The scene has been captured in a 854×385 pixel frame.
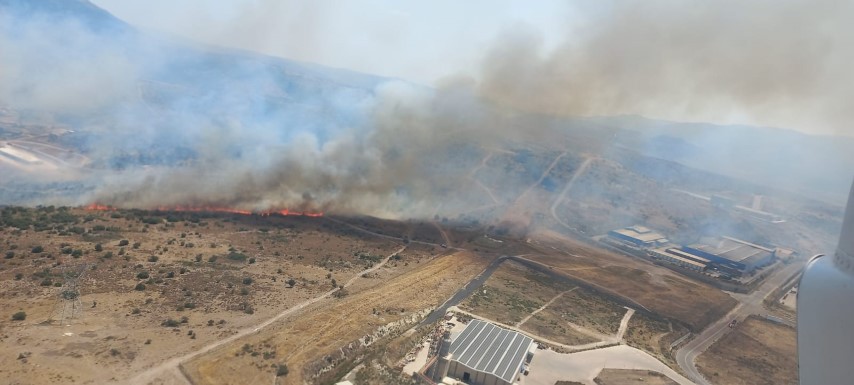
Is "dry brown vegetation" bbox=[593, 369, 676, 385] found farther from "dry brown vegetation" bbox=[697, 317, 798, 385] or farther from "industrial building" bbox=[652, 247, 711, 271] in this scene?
"industrial building" bbox=[652, 247, 711, 271]

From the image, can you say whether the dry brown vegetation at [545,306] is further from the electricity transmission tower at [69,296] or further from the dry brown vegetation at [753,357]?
the electricity transmission tower at [69,296]

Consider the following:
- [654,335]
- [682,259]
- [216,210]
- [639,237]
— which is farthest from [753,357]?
[216,210]

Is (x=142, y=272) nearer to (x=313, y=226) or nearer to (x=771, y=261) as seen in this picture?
(x=313, y=226)

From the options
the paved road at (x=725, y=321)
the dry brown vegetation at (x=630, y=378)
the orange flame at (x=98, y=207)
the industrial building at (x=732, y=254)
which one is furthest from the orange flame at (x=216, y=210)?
the industrial building at (x=732, y=254)

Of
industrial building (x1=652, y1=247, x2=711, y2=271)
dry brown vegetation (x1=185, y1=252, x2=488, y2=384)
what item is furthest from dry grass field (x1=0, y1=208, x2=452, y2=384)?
industrial building (x1=652, y1=247, x2=711, y2=271)

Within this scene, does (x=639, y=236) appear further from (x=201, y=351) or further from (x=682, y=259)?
(x=201, y=351)

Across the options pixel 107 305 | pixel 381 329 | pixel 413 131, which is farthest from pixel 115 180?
pixel 381 329

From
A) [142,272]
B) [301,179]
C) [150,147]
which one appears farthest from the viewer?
[150,147]
